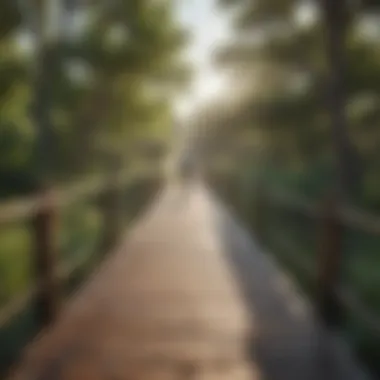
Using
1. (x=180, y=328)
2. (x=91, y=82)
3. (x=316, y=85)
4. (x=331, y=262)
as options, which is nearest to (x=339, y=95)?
(x=316, y=85)

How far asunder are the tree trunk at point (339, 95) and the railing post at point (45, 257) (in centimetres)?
846

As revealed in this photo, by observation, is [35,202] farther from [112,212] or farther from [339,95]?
[339,95]

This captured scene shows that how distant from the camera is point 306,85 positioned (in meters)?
14.0

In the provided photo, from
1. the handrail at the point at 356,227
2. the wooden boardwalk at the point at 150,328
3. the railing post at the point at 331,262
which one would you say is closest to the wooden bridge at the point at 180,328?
the wooden boardwalk at the point at 150,328

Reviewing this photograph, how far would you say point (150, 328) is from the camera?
4.75m

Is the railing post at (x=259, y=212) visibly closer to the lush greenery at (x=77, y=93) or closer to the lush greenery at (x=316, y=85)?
the lush greenery at (x=316, y=85)

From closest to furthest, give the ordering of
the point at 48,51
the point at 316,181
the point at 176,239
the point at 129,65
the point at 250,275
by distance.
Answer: the point at 250,275 < the point at 176,239 < the point at 48,51 < the point at 129,65 < the point at 316,181

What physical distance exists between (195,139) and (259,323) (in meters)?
59.3

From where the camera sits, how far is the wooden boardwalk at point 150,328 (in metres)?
3.86

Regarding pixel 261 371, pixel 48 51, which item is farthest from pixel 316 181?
pixel 261 371

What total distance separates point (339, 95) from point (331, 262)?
27.0 ft

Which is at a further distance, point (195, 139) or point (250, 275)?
point (195, 139)

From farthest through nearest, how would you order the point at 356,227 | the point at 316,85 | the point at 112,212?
the point at 316,85 → the point at 112,212 → the point at 356,227

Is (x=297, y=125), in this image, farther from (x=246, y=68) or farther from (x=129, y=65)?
(x=129, y=65)
